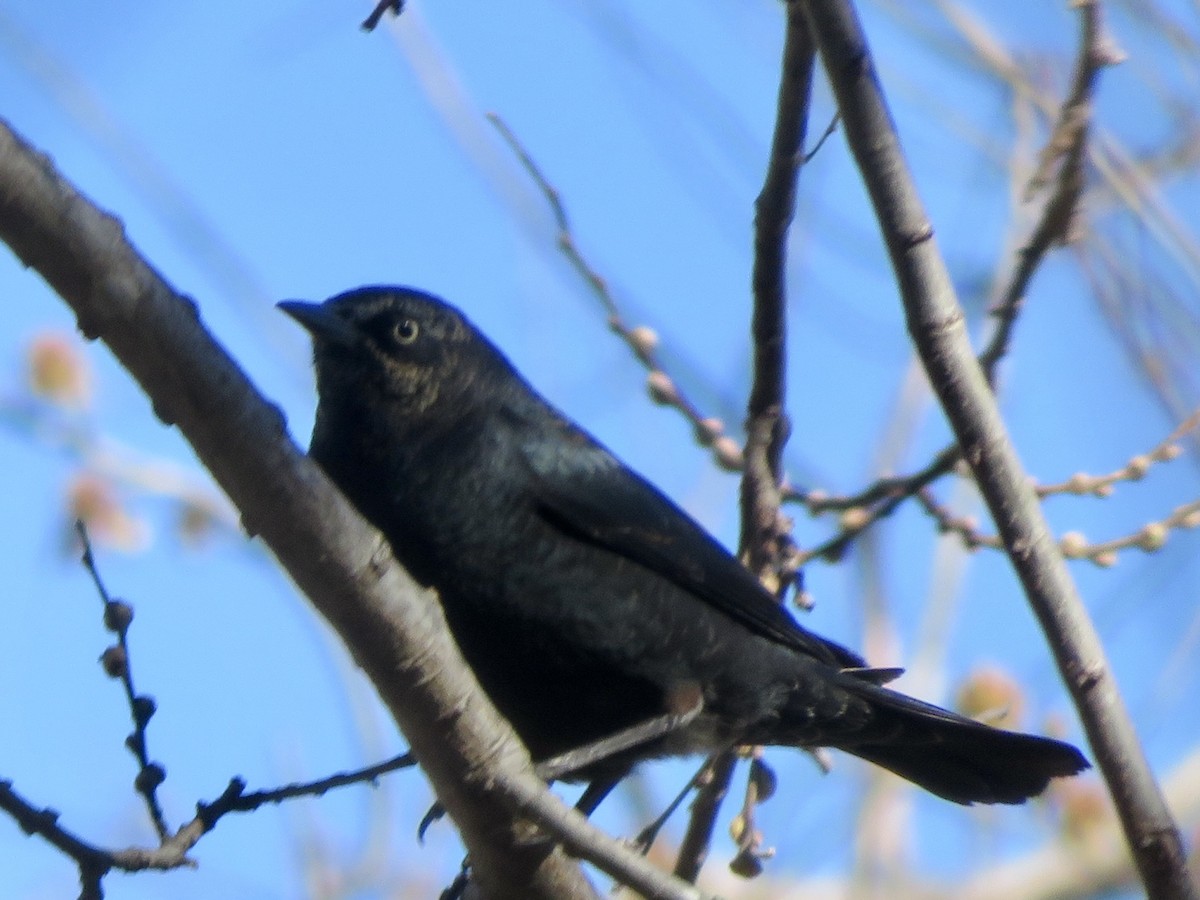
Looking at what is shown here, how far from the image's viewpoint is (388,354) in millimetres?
3596

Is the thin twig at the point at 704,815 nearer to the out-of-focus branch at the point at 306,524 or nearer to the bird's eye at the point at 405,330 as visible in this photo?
the out-of-focus branch at the point at 306,524

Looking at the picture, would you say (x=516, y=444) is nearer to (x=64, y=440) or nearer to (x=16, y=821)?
(x=16, y=821)

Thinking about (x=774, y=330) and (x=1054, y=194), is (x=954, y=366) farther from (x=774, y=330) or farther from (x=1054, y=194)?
(x=774, y=330)

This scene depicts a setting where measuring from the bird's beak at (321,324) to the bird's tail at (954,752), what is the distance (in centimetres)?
153

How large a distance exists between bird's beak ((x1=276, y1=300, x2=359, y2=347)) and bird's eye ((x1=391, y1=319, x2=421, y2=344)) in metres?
0.10

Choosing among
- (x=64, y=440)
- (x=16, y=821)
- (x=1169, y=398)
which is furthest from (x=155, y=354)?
(x=64, y=440)

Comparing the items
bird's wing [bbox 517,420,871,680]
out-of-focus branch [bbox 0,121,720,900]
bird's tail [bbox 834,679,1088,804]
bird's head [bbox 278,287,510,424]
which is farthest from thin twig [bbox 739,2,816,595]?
out-of-focus branch [bbox 0,121,720,900]

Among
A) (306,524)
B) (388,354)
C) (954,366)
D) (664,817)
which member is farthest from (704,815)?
(306,524)

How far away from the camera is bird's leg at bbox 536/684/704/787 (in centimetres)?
316

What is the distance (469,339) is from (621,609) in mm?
925

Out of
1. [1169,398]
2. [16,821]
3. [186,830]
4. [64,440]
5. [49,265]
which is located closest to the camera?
[49,265]

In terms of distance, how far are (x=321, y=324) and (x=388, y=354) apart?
180mm

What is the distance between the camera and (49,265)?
1.94m

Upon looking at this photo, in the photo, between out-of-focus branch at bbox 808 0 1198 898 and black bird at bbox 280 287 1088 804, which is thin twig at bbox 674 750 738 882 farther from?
out-of-focus branch at bbox 808 0 1198 898
